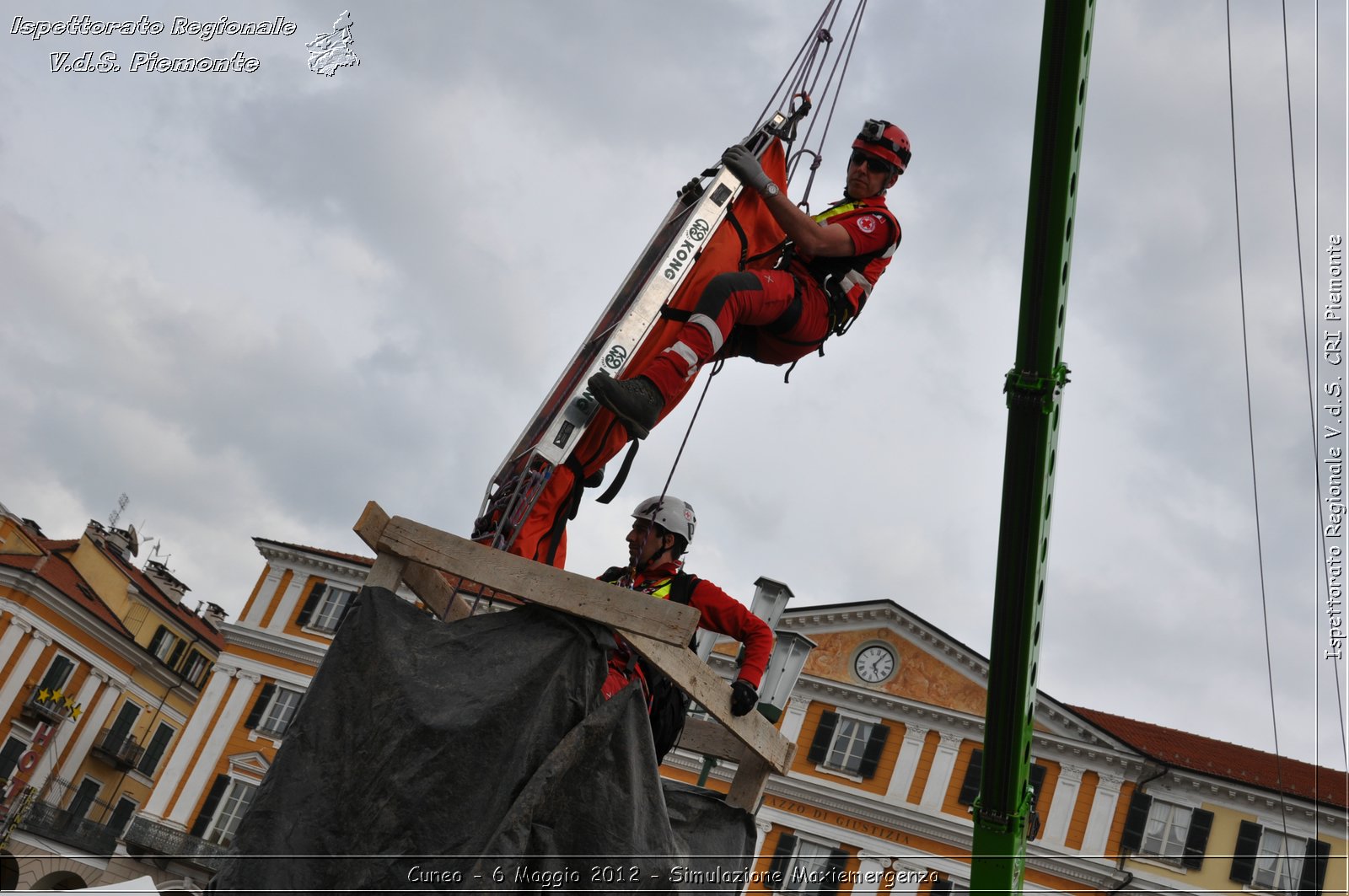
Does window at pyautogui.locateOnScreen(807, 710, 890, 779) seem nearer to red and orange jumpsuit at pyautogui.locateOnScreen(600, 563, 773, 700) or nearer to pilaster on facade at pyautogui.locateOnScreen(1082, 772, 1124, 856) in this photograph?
pilaster on facade at pyautogui.locateOnScreen(1082, 772, 1124, 856)

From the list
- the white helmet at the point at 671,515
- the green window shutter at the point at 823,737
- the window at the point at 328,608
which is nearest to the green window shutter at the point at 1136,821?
the green window shutter at the point at 823,737

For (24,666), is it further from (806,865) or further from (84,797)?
(806,865)

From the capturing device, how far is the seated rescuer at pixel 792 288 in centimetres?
601

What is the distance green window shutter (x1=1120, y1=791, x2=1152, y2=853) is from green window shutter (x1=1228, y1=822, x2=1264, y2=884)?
2258 mm

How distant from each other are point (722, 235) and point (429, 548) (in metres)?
2.49

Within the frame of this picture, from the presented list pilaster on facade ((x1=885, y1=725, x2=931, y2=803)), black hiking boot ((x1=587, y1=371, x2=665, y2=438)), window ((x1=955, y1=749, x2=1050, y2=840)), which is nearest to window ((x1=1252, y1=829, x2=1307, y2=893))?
window ((x1=955, y1=749, x2=1050, y2=840))

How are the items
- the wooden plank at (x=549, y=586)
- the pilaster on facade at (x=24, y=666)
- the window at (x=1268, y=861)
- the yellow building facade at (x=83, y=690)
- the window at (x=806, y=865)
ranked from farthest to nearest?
the pilaster on facade at (x=24, y=666)
the yellow building facade at (x=83, y=690)
the window at (x=806, y=865)
the window at (x=1268, y=861)
the wooden plank at (x=549, y=586)

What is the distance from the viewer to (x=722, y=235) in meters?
6.66

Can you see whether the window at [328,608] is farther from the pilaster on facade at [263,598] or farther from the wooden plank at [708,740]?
the wooden plank at [708,740]

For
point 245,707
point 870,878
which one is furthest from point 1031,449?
point 245,707

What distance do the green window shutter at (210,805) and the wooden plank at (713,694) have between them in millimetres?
38162

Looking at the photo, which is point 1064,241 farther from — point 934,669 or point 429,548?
point 934,669

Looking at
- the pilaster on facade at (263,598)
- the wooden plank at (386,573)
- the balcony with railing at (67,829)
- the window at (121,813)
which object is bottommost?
the balcony with railing at (67,829)

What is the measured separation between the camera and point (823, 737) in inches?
1457
